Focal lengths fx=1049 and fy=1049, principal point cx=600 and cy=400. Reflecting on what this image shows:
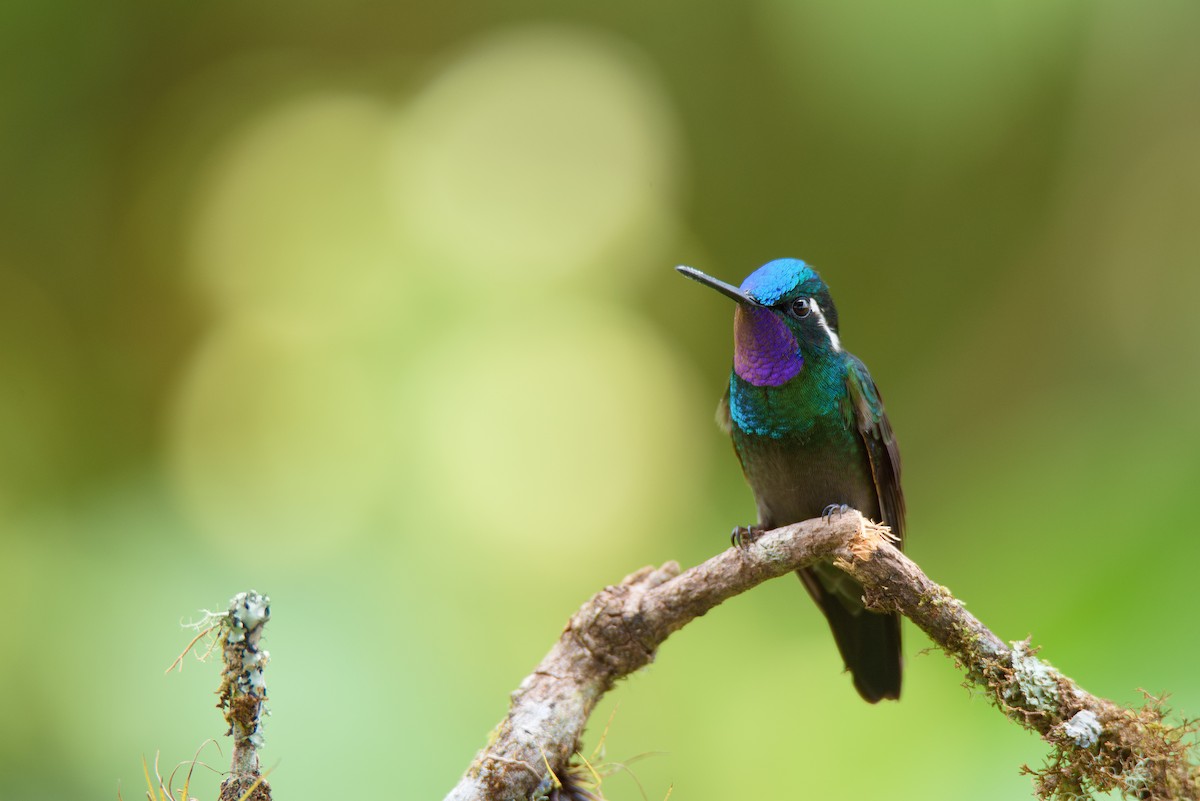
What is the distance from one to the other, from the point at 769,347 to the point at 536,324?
1.68 meters

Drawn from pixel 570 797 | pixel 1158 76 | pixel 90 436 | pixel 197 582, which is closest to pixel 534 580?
pixel 197 582

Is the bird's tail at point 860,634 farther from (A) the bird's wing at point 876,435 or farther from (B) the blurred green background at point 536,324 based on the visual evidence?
(B) the blurred green background at point 536,324

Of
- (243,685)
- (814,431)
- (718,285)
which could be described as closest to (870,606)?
→ (814,431)

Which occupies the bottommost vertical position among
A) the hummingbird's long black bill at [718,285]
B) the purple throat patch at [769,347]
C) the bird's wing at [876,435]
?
the bird's wing at [876,435]

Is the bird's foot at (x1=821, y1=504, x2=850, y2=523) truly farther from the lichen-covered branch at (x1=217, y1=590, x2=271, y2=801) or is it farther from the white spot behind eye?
the lichen-covered branch at (x1=217, y1=590, x2=271, y2=801)

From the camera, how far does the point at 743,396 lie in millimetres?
2041

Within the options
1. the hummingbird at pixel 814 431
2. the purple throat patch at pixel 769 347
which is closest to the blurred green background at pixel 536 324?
the hummingbird at pixel 814 431

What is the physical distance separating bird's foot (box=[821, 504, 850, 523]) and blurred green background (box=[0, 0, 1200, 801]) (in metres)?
1.18

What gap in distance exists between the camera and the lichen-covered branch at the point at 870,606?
135 centimetres

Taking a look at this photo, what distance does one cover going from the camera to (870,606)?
153 centimetres

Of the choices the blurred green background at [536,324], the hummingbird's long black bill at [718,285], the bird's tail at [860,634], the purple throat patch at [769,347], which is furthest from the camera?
the blurred green background at [536,324]

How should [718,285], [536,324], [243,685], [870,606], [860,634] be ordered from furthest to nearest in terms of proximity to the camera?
[536,324] → [860,634] → [718,285] → [870,606] → [243,685]

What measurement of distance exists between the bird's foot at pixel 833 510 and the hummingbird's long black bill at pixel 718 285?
1.29 feet

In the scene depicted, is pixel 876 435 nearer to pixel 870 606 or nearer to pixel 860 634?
pixel 860 634
